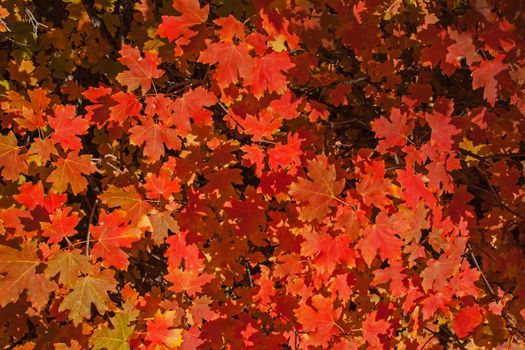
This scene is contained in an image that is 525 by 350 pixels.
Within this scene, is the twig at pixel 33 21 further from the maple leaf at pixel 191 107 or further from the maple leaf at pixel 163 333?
the maple leaf at pixel 163 333

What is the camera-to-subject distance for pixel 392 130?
2.58 metres

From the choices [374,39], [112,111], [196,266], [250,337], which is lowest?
[250,337]

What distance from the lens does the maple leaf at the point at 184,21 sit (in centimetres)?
215

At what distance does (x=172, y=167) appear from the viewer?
9.18ft

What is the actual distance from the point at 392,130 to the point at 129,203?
1.61 metres

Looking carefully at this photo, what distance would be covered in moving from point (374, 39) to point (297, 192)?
1.32m

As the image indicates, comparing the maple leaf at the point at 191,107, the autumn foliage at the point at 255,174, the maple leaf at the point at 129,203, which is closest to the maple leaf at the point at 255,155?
the autumn foliage at the point at 255,174

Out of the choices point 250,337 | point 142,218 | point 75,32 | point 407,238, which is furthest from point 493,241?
point 75,32

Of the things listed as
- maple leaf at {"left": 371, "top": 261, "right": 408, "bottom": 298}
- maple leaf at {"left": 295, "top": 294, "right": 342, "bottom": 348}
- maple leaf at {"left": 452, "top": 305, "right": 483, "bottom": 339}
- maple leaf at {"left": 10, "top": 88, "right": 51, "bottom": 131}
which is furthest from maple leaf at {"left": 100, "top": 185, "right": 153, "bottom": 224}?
maple leaf at {"left": 452, "top": 305, "right": 483, "bottom": 339}

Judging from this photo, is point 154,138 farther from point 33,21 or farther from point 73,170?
point 33,21

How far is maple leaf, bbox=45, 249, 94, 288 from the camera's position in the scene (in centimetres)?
205

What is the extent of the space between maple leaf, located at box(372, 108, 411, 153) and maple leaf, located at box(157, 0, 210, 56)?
3.78 feet

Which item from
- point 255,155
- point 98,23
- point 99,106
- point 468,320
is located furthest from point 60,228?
point 468,320

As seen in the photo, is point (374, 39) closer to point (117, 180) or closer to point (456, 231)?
point (456, 231)
